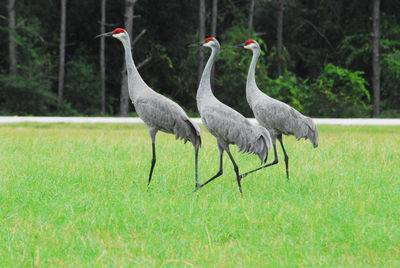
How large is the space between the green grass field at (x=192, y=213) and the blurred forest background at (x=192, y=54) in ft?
46.7

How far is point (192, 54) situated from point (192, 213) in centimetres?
2070

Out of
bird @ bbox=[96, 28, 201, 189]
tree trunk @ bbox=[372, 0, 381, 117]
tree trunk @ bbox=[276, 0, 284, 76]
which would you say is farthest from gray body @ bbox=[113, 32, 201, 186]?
tree trunk @ bbox=[276, 0, 284, 76]

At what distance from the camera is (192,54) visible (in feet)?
84.5

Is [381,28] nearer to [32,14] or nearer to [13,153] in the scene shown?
[32,14]

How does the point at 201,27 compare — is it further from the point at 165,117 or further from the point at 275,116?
the point at 165,117

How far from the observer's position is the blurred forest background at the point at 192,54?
23.2 metres

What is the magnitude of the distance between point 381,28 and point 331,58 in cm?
299

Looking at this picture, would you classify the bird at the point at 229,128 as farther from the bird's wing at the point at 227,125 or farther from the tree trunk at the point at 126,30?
the tree trunk at the point at 126,30

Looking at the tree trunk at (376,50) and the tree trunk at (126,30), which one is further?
the tree trunk at (376,50)

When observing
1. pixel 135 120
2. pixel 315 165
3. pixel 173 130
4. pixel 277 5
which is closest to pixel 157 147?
pixel 315 165

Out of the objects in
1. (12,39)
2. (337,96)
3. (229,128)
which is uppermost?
(12,39)

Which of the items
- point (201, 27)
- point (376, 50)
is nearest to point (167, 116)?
point (201, 27)

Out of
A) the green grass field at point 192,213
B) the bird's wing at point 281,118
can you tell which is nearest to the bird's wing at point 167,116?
the green grass field at point 192,213

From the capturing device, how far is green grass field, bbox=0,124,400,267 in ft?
14.4
